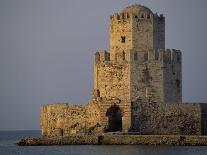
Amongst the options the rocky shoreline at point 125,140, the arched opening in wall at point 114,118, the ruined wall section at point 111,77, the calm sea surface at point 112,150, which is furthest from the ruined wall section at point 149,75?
the calm sea surface at point 112,150

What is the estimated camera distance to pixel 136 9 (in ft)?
163

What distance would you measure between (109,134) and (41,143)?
3785 mm

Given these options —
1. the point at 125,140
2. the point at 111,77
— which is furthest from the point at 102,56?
the point at 125,140

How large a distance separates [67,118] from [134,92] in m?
4.05

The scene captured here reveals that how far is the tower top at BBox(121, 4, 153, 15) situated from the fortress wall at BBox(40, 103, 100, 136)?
20.2 ft

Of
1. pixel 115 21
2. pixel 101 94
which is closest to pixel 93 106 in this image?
pixel 101 94

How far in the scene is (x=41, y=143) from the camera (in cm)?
4550

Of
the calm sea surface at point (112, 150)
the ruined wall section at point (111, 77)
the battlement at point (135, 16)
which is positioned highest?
the battlement at point (135, 16)

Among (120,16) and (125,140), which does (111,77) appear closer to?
(120,16)

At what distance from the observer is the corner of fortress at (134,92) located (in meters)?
46.2

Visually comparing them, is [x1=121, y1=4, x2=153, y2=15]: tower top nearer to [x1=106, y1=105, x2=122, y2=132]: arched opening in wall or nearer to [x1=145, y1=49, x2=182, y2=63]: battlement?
[x1=145, y1=49, x2=182, y2=63]: battlement

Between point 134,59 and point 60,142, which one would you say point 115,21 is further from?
point 60,142

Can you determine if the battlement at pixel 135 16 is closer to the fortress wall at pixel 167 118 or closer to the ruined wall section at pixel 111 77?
the ruined wall section at pixel 111 77

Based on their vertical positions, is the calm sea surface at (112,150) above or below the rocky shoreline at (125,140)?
below
